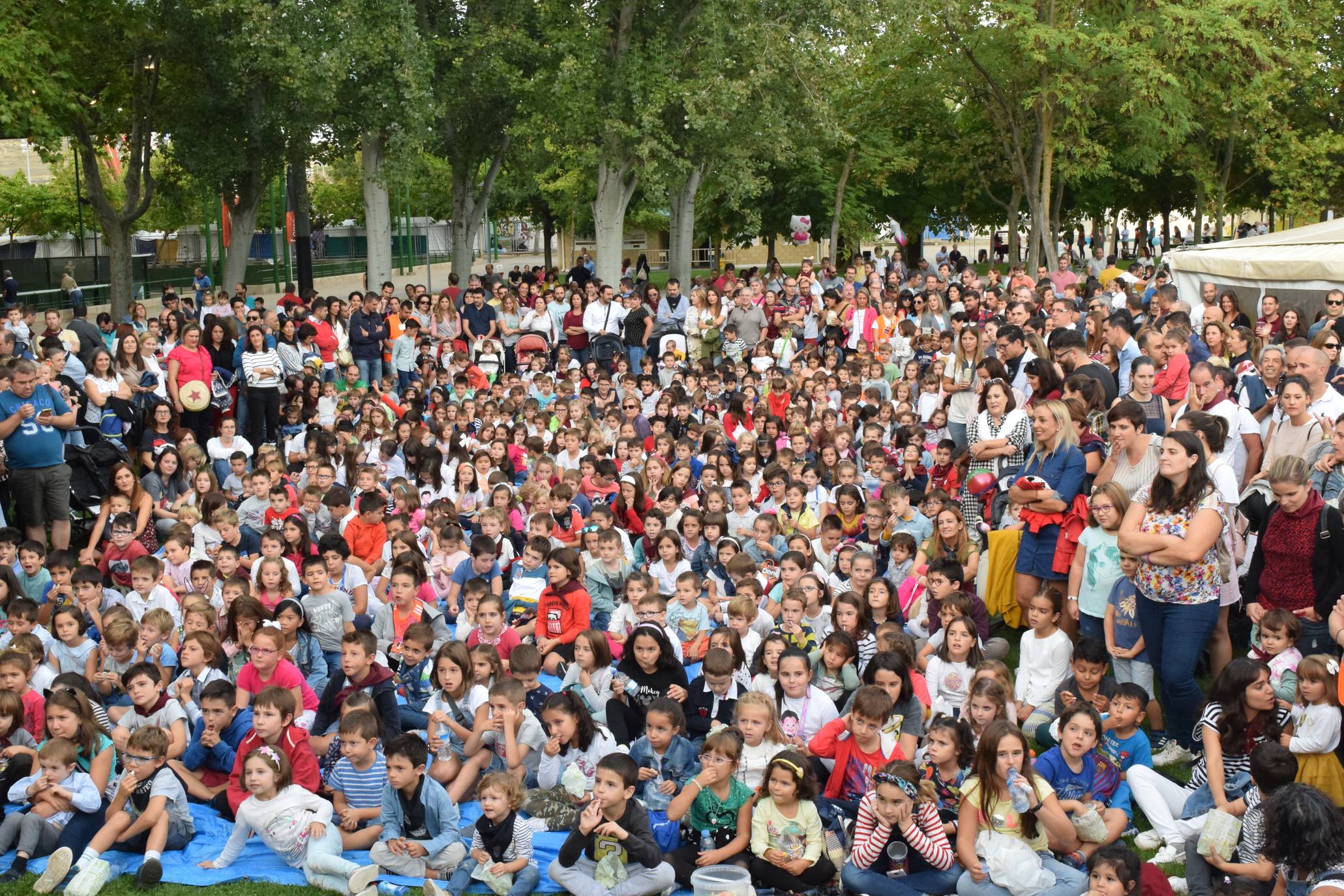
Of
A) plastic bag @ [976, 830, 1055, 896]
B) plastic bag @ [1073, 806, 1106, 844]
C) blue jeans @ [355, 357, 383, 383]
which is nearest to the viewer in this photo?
plastic bag @ [976, 830, 1055, 896]

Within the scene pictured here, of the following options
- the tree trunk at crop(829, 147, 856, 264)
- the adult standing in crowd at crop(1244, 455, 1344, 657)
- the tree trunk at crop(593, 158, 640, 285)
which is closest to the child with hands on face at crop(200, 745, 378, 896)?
the adult standing in crowd at crop(1244, 455, 1344, 657)

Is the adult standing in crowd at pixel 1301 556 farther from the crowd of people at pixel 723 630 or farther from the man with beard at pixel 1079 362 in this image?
the man with beard at pixel 1079 362

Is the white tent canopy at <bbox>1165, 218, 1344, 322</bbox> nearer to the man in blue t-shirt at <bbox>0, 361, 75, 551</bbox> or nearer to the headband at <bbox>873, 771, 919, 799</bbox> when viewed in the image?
the headband at <bbox>873, 771, 919, 799</bbox>

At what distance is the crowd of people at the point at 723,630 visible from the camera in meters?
6.10

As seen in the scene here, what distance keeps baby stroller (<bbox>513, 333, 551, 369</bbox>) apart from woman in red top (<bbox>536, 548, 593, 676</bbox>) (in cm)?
856

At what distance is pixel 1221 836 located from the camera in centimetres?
563

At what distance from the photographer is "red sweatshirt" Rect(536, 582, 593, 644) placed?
8.41 meters

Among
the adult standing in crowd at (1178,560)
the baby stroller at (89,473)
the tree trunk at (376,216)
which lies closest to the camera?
the adult standing in crowd at (1178,560)

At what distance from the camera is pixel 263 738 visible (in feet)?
22.3

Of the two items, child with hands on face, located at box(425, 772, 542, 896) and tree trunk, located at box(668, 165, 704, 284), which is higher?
tree trunk, located at box(668, 165, 704, 284)

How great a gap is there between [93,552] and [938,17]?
19.9 m

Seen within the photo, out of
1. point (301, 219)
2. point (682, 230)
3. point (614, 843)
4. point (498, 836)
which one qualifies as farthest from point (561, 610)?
point (682, 230)

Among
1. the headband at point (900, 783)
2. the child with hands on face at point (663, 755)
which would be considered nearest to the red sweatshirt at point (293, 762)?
the child with hands on face at point (663, 755)

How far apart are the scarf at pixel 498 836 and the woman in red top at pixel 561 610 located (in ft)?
6.56
